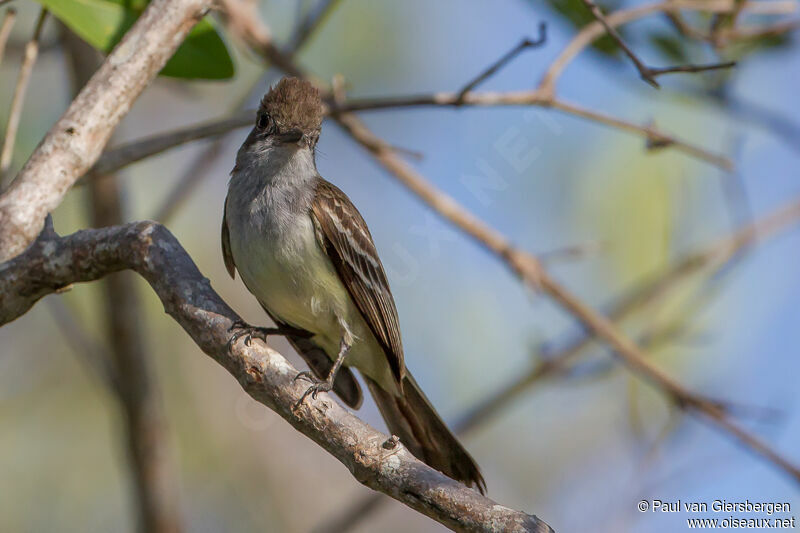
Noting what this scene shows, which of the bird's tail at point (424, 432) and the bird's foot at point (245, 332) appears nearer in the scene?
the bird's foot at point (245, 332)

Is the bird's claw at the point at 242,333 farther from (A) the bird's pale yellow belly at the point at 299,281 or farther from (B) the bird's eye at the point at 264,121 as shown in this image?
(B) the bird's eye at the point at 264,121

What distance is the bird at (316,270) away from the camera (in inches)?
155

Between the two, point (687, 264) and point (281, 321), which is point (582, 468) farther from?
point (281, 321)

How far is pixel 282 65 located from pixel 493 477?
141 inches

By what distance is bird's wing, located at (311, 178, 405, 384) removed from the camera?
406 cm

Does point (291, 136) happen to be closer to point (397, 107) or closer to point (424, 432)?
point (397, 107)

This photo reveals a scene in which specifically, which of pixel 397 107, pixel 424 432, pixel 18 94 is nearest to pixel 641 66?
pixel 397 107

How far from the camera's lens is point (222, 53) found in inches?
164

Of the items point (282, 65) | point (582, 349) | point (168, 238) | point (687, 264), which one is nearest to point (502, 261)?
point (582, 349)

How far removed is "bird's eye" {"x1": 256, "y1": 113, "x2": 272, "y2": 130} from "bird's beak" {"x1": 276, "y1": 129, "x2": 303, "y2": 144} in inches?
5.5

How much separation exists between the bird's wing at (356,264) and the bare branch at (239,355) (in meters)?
0.97

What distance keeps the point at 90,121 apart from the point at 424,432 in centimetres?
194

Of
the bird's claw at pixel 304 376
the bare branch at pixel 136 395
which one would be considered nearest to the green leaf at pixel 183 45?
the bare branch at pixel 136 395

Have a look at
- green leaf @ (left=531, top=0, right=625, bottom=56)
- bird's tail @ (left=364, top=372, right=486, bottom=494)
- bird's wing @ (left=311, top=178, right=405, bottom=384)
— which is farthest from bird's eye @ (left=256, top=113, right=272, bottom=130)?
green leaf @ (left=531, top=0, right=625, bottom=56)
